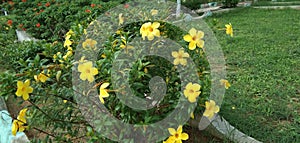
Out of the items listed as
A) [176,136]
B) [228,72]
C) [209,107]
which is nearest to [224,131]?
[209,107]

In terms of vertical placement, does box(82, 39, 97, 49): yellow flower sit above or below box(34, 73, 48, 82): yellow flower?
above

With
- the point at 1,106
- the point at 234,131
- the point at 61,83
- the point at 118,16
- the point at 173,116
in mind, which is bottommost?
the point at 234,131

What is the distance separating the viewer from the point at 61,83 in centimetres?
144

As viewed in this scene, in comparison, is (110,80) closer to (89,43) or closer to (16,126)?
(89,43)

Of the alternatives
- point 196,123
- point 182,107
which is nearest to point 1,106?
point 196,123

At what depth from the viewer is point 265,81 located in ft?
10.2

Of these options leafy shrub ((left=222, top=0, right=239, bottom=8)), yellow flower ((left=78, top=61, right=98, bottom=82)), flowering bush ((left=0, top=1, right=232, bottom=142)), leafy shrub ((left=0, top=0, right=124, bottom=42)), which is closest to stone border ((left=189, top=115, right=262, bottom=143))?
flowering bush ((left=0, top=1, right=232, bottom=142))

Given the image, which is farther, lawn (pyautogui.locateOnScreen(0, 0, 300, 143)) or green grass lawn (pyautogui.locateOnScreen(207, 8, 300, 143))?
green grass lawn (pyautogui.locateOnScreen(207, 8, 300, 143))

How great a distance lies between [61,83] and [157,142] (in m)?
0.55

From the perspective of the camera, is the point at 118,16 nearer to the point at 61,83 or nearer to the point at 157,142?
the point at 61,83

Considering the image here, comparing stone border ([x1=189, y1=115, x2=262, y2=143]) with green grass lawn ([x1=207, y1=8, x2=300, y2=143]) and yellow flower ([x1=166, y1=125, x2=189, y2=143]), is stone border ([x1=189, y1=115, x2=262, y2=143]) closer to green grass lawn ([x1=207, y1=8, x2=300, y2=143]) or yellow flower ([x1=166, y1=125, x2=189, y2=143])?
green grass lawn ([x1=207, y1=8, x2=300, y2=143])

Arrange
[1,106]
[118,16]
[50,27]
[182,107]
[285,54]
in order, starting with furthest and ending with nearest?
[50,27] → [285,54] → [1,106] → [118,16] → [182,107]

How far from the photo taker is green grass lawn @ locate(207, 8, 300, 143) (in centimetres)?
228

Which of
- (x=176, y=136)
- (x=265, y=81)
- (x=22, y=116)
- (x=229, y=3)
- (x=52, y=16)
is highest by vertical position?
(x=52, y=16)
